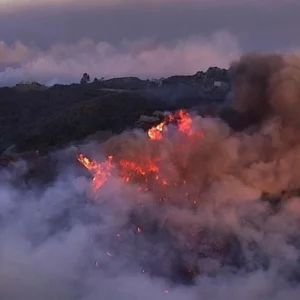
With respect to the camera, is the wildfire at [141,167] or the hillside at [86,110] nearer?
the wildfire at [141,167]

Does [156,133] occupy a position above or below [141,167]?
above

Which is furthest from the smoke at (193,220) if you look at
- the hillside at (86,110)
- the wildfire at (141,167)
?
the hillside at (86,110)

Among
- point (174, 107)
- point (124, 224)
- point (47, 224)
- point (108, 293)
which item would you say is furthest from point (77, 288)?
point (174, 107)

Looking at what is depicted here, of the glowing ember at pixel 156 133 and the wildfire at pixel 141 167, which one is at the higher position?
the glowing ember at pixel 156 133

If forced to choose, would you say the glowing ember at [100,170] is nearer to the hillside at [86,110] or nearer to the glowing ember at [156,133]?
the glowing ember at [156,133]

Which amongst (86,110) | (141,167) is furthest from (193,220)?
(86,110)

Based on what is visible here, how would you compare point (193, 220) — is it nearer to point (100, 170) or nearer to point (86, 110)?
point (100, 170)

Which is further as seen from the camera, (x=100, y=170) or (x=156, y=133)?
(x=156, y=133)

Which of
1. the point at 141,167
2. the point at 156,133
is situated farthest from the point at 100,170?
the point at 156,133

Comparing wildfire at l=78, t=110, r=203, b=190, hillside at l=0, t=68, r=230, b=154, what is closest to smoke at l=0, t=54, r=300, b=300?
wildfire at l=78, t=110, r=203, b=190
